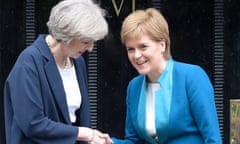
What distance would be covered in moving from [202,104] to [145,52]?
372 millimetres

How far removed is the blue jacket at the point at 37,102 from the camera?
3033 mm

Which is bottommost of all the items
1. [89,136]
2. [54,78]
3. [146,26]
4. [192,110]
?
[89,136]

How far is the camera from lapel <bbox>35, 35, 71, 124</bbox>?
3.13m

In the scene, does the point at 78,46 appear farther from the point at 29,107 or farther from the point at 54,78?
the point at 29,107

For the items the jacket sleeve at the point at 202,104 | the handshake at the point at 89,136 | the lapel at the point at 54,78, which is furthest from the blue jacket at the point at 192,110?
the lapel at the point at 54,78

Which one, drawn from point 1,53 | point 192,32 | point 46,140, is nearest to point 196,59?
point 192,32

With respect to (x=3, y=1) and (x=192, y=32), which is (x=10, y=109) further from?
(x=192, y=32)

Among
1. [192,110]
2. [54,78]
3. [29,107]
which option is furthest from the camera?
[192,110]

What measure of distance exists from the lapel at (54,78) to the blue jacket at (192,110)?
45 cm

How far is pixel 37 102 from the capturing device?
3.04 meters

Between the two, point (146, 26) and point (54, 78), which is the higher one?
point (146, 26)

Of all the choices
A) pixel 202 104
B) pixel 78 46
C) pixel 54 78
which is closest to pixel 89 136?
pixel 54 78

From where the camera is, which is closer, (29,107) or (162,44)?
(29,107)

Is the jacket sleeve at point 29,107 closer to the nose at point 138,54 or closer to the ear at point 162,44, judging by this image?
the nose at point 138,54
